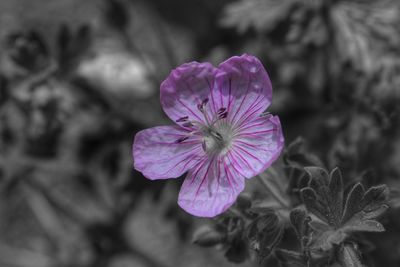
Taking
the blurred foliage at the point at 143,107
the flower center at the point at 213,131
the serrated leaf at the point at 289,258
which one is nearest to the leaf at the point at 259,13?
the blurred foliage at the point at 143,107

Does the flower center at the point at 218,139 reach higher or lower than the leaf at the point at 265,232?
higher

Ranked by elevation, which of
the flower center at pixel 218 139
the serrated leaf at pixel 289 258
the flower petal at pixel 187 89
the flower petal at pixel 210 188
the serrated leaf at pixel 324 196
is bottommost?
the serrated leaf at pixel 289 258

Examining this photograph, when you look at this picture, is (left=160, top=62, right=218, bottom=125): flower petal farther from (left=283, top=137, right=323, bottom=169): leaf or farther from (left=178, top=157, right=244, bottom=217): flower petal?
(left=283, top=137, right=323, bottom=169): leaf

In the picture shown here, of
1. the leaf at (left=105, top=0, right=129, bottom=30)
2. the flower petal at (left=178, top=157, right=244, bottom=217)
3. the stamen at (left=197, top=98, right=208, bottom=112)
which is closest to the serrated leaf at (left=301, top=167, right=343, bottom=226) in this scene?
the flower petal at (left=178, top=157, right=244, bottom=217)

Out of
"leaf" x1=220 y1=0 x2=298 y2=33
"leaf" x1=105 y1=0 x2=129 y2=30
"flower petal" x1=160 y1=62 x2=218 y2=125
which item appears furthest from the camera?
"leaf" x1=105 y1=0 x2=129 y2=30

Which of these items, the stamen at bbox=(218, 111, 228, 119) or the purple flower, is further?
the stamen at bbox=(218, 111, 228, 119)

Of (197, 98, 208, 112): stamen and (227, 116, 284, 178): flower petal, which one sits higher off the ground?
(197, 98, 208, 112): stamen

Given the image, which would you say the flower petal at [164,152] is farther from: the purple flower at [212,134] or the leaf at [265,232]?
the leaf at [265,232]

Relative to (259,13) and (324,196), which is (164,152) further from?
(259,13)

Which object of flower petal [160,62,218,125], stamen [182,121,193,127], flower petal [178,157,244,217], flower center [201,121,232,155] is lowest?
flower petal [178,157,244,217]
